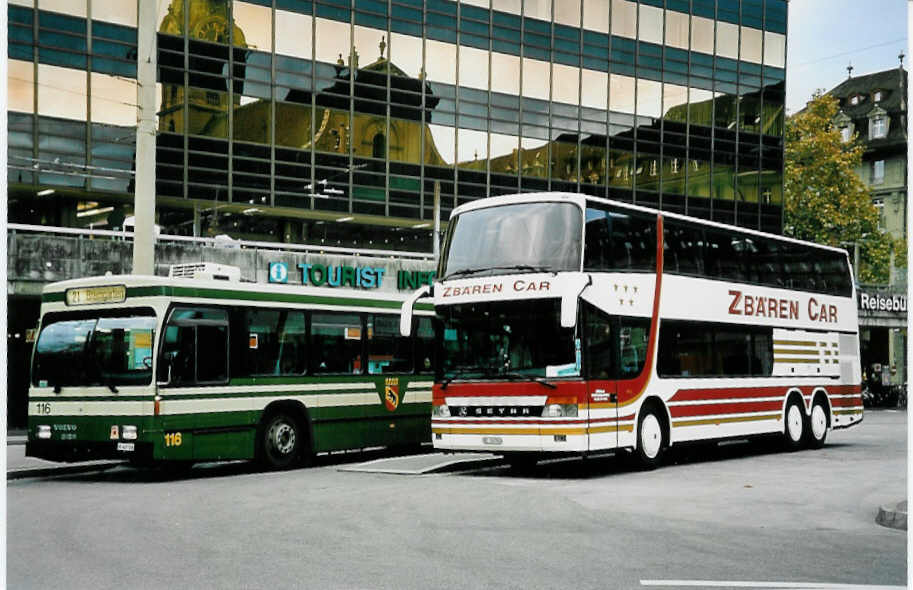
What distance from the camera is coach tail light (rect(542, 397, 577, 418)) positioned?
687 inches

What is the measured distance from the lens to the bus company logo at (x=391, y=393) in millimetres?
21141

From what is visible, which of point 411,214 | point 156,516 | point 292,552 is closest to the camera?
point 292,552

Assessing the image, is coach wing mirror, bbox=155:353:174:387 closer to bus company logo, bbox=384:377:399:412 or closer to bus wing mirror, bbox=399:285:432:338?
bus wing mirror, bbox=399:285:432:338

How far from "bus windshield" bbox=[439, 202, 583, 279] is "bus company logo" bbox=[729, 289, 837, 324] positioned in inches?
196

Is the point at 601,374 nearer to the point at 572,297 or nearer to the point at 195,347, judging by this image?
the point at 572,297

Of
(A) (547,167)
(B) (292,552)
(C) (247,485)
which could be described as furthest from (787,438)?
(A) (547,167)

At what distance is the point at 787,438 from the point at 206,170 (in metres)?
20.8

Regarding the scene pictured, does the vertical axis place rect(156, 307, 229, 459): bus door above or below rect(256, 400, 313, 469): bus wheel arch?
above

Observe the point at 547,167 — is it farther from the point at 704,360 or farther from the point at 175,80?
the point at 704,360

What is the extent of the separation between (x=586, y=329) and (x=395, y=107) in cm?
2554

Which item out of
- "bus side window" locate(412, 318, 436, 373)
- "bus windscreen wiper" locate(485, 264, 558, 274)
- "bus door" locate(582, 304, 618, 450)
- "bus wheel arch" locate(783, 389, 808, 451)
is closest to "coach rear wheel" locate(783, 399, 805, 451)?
"bus wheel arch" locate(783, 389, 808, 451)

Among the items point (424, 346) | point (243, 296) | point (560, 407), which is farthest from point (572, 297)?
point (424, 346)

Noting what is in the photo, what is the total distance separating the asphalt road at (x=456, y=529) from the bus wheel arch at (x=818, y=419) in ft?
15.7

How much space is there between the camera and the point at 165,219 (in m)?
38.7
